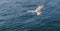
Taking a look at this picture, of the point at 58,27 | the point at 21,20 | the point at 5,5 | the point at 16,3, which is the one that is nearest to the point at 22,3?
the point at 16,3

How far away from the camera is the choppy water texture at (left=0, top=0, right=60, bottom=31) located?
42.8 ft

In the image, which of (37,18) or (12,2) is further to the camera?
(12,2)

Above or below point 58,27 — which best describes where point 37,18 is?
above

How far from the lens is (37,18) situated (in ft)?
46.0

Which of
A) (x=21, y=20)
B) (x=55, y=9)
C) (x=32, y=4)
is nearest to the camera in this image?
(x=21, y=20)

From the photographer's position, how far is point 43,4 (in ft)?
53.3

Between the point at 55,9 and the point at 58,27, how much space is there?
9.36 feet

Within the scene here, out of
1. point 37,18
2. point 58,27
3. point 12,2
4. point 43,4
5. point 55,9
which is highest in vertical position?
point 12,2

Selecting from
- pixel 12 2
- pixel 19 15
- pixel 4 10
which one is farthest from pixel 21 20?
pixel 12 2

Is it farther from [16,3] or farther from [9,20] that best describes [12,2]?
[9,20]

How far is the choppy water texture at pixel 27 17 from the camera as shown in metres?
13.1

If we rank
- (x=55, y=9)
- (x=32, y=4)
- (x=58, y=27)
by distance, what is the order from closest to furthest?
(x=58, y=27), (x=55, y=9), (x=32, y=4)

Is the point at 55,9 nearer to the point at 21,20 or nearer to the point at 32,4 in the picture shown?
the point at 32,4

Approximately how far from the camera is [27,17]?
14414mm
